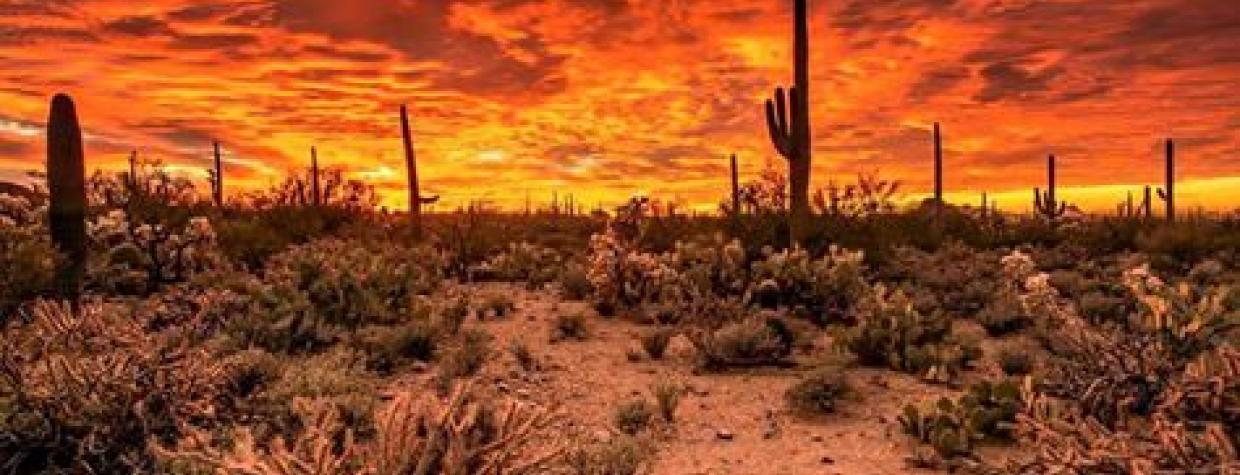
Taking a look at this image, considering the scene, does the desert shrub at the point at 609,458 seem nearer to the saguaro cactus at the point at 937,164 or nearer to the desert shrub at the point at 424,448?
the desert shrub at the point at 424,448

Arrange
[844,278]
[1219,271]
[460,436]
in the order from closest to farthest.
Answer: [460,436] → [844,278] → [1219,271]

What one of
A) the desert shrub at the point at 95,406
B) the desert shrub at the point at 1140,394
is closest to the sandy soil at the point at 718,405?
the desert shrub at the point at 1140,394

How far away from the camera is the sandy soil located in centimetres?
759

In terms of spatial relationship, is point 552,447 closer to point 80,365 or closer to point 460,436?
point 460,436

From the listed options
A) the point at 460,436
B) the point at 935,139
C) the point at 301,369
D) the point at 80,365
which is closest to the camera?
the point at 460,436

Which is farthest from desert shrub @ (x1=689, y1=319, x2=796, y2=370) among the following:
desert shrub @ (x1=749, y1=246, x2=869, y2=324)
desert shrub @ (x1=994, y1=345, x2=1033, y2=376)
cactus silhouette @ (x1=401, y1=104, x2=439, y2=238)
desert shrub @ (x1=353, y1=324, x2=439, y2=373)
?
cactus silhouette @ (x1=401, y1=104, x2=439, y2=238)

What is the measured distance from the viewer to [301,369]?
880 cm

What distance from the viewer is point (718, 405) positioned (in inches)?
351

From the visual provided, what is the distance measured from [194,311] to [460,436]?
25.9ft

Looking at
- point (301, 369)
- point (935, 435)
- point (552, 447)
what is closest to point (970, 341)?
point (935, 435)

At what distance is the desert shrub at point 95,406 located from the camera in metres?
6.67

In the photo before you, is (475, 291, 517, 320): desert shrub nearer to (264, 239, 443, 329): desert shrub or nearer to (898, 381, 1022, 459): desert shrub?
(264, 239, 443, 329): desert shrub

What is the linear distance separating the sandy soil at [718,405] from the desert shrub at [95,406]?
8.62 ft

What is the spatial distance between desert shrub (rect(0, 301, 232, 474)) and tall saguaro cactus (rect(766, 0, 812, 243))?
12623 millimetres
